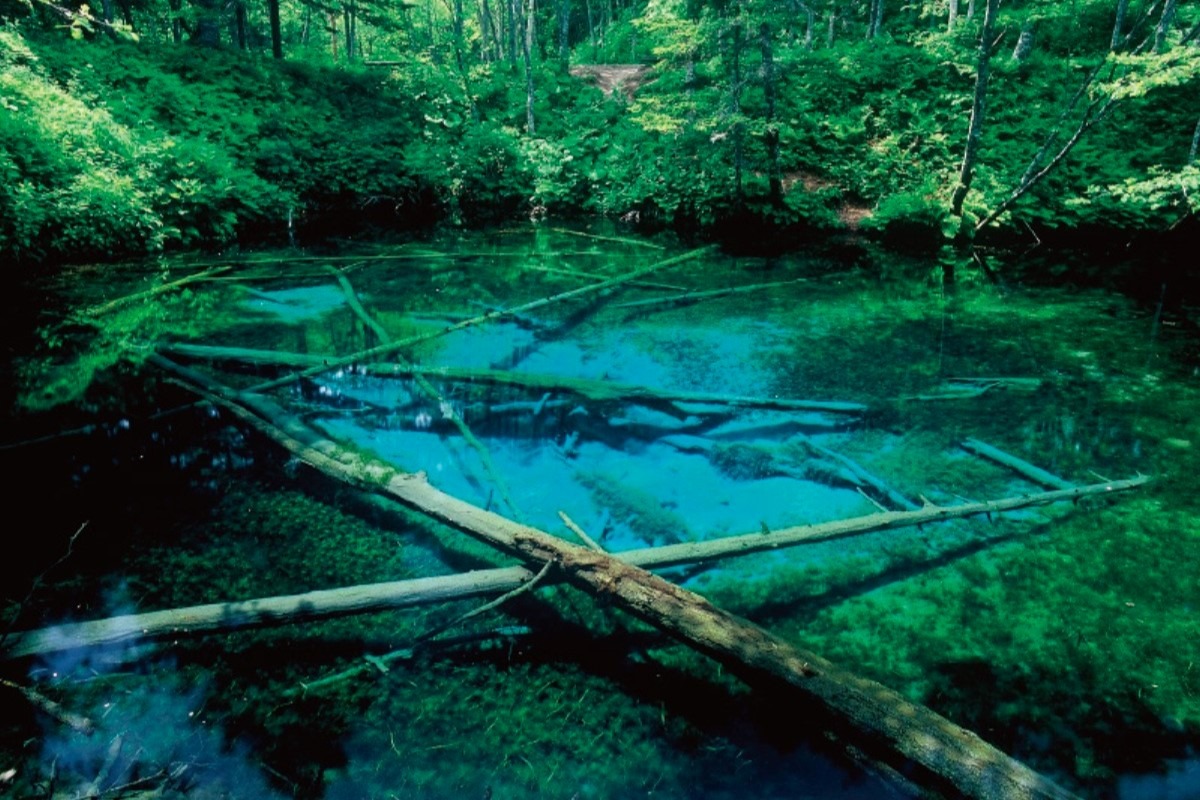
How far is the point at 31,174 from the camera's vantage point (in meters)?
10.7

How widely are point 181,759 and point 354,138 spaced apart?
18851 mm

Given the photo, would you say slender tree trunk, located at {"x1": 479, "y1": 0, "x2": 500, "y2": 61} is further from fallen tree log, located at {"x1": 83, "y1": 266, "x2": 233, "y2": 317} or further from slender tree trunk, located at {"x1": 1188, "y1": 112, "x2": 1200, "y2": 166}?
slender tree trunk, located at {"x1": 1188, "y1": 112, "x2": 1200, "y2": 166}

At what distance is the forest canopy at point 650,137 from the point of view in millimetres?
12188

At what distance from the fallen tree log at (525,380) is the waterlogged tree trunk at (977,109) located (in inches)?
379

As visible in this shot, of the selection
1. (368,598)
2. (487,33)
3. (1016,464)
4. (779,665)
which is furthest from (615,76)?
(779,665)

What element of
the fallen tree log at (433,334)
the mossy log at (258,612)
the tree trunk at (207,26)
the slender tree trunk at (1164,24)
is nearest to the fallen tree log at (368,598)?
the mossy log at (258,612)

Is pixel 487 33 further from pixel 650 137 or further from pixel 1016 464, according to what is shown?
pixel 1016 464

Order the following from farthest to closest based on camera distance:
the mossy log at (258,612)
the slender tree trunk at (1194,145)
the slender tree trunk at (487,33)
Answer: the slender tree trunk at (487,33), the slender tree trunk at (1194,145), the mossy log at (258,612)

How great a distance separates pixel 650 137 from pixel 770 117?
5.79 m

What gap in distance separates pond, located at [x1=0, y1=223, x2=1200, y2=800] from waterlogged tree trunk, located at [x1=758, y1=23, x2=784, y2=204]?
22.5 ft

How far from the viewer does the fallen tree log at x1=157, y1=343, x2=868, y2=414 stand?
7.10 m

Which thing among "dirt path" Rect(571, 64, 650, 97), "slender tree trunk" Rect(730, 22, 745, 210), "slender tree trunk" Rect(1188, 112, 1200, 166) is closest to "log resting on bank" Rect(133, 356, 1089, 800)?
"slender tree trunk" Rect(730, 22, 745, 210)

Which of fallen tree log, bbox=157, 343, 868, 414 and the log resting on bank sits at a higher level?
fallen tree log, bbox=157, 343, 868, 414

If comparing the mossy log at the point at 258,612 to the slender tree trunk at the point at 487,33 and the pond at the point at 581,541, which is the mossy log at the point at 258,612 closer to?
the pond at the point at 581,541
